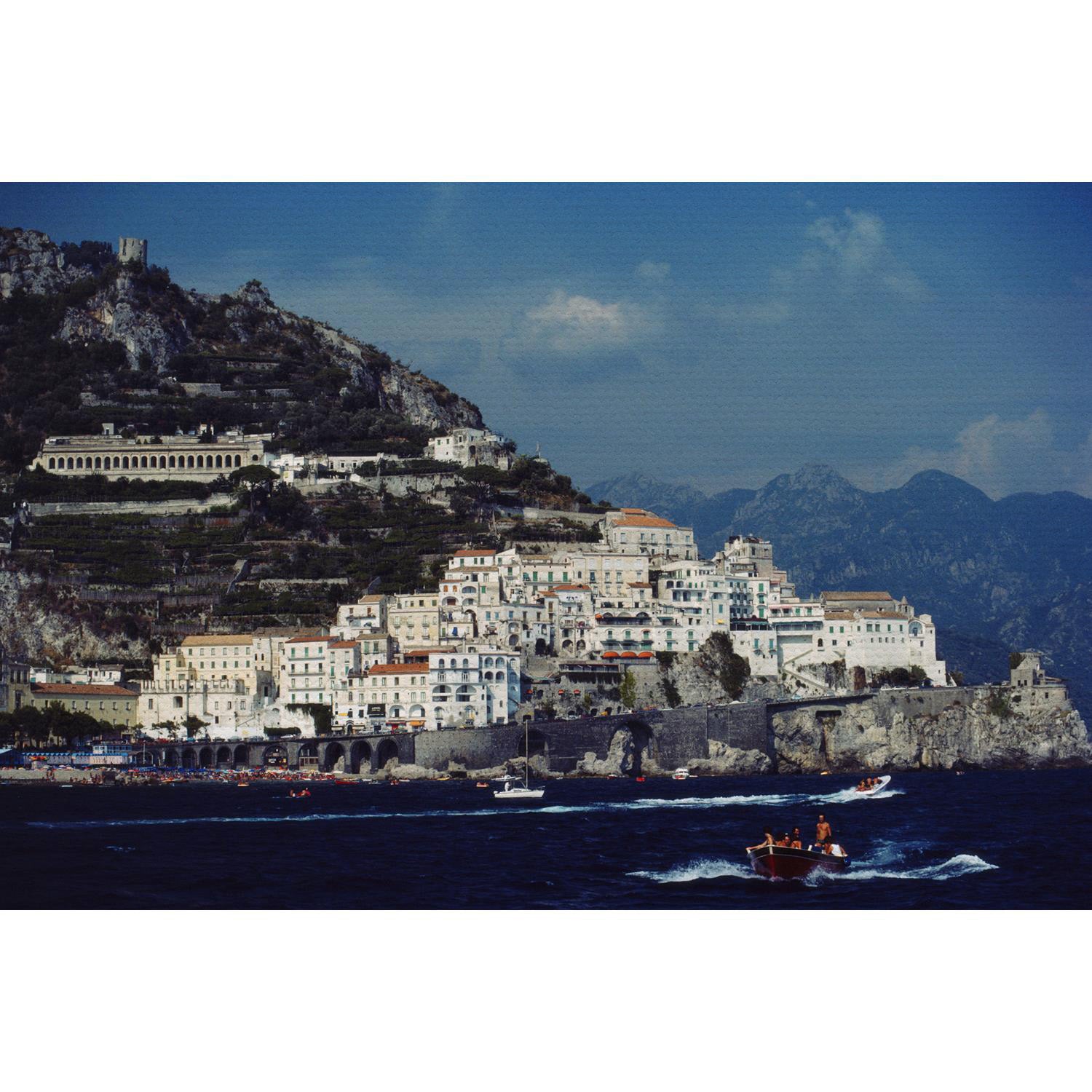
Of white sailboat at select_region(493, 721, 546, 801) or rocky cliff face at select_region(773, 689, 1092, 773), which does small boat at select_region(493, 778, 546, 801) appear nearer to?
white sailboat at select_region(493, 721, 546, 801)

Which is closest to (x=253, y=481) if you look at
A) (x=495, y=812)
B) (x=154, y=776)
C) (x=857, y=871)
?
(x=154, y=776)

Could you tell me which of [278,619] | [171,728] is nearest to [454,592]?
[278,619]

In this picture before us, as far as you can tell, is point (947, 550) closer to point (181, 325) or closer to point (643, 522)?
point (643, 522)

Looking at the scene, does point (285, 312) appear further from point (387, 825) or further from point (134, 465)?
point (387, 825)

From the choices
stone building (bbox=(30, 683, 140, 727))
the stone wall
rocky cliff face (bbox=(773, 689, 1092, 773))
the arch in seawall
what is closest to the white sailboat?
the arch in seawall

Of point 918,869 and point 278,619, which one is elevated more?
point 278,619

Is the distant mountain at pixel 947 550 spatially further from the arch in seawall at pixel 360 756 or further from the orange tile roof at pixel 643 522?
the arch in seawall at pixel 360 756
